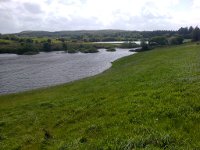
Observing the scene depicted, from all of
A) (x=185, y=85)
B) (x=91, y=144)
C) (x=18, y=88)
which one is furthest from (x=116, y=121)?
(x=18, y=88)

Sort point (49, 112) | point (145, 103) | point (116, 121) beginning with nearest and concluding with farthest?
1. point (116, 121)
2. point (145, 103)
3. point (49, 112)

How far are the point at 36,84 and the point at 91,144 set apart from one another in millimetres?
61311

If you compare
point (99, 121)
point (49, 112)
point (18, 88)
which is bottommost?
point (18, 88)

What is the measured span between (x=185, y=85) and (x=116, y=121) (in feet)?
33.5

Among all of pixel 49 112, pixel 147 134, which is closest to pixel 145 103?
pixel 147 134

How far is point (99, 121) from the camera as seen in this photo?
2067 cm

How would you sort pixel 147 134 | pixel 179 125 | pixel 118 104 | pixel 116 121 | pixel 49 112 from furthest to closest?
pixel 49 112 → pixel 118 104 → pixel 116 121 → pixel 179 125 → pixel 147 134

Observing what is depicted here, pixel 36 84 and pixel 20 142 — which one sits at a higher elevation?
pixel 20 142

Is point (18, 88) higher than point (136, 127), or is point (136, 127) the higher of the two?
point (136, 127)

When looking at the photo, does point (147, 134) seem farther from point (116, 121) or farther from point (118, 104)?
point (118, 104)

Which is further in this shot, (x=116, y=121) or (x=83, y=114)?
(x=83, y=114)

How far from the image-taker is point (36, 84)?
75.3m

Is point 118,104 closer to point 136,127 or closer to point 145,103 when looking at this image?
point 145,103

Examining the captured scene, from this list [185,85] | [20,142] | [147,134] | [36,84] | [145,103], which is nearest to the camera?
[147,134]
